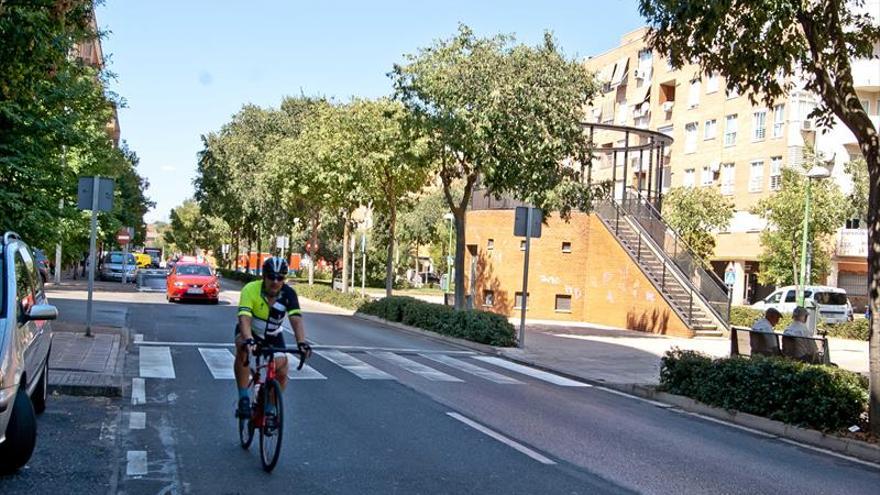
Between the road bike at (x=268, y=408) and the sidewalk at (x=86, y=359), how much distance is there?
11.1 feet

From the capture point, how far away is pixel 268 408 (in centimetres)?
673

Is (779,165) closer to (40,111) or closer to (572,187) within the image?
(572,187)

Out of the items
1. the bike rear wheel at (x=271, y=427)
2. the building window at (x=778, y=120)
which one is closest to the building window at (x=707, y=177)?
the building window at (x=778, y=120)

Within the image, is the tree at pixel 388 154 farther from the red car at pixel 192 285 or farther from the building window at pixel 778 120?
the building window at pixel 778 120

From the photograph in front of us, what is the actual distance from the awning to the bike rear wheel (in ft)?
192

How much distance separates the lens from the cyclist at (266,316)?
700cm

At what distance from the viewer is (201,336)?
17781mm

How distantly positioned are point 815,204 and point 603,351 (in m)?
22.9

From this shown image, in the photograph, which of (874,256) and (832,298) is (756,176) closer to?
(832,298)

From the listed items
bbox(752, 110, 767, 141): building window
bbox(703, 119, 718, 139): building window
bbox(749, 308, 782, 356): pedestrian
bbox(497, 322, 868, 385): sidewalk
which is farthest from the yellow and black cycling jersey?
bbox(703, 119, 718, 139): building window

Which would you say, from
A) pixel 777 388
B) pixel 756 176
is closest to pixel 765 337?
pixel 777 388

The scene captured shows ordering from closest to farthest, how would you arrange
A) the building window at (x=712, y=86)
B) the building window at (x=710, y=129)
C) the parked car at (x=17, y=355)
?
1. the parked car at (x=17, y=355)
2. the building window at (x=710, y=129)
3. the building window at (x=712, y=86)

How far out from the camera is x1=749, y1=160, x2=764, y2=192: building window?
159ft

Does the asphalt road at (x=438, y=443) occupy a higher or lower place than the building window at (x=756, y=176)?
lower
